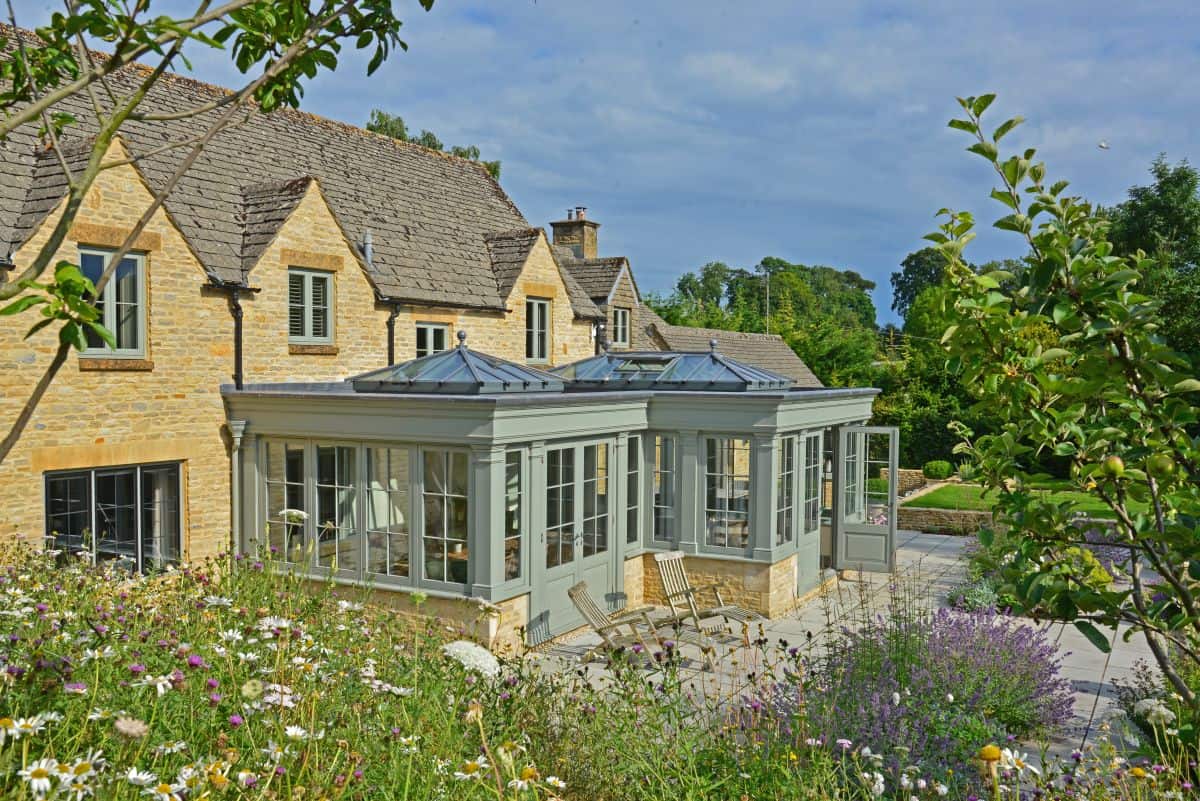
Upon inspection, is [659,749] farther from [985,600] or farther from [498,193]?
[498,193]

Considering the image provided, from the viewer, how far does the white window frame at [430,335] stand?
17984 millimetres

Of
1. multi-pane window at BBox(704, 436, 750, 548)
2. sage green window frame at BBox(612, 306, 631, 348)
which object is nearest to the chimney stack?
sage green window frame at BBox(612, 306, 631, 348)

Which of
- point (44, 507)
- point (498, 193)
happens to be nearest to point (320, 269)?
point (44, 507)

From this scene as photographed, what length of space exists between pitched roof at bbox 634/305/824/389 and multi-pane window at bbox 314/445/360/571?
18.0 metres

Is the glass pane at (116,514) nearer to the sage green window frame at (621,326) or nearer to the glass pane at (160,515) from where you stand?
the glass pane at (160,515)

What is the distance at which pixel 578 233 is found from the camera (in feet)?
101

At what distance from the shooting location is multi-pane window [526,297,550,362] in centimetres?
2102

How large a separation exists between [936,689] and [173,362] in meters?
10.7

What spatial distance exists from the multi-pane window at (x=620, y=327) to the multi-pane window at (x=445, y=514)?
16.7 m

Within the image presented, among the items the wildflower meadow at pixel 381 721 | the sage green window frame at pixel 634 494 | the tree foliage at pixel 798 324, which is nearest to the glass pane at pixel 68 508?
the wildflower meadow at pixel 381 721

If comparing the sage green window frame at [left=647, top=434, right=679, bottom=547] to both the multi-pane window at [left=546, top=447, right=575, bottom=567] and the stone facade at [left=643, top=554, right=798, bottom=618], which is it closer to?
the stone facade at [left=643, top=554, right=798, bottom=618]

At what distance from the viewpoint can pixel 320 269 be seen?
623 inches

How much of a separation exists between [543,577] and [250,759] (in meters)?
8.99

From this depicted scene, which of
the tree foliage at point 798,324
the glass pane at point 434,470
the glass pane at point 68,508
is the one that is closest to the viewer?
the glass pane at point 68,508
